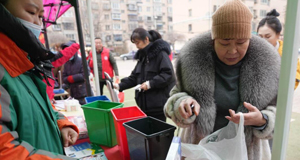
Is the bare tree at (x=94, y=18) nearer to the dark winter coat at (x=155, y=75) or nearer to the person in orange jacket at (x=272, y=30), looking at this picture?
the dark winter coat at (x=155, y=75)

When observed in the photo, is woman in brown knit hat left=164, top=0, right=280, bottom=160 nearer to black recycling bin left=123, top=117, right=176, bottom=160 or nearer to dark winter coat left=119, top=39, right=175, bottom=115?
black recycling bin left=123, top=117, right=176, bottom=160

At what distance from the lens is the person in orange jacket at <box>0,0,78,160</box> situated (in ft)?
1.91

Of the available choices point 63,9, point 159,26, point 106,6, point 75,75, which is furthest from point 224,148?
point 159,26

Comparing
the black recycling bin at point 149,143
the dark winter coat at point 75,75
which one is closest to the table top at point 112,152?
the black recycling bin at point 149,143

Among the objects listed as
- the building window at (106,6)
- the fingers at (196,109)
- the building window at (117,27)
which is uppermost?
the building window at (106,6)

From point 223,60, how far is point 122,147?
2.49 ft

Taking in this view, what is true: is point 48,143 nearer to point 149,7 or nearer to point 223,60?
point 223,60

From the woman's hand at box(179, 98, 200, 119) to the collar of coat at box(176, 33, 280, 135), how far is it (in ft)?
0.24

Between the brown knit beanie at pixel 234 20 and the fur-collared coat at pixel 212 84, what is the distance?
16 centimetres

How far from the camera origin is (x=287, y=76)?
663mm

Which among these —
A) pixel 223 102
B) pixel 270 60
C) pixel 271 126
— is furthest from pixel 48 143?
pixel 270 60

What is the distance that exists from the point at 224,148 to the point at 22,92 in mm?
883

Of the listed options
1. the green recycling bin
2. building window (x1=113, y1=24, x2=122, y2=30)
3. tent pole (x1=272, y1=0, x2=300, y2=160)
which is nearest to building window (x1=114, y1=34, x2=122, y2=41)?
building window (x1=113, y1=24, x2=122, y2=30)

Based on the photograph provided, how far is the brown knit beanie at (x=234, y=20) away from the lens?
3.00 ft
